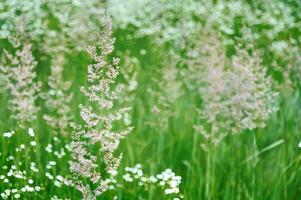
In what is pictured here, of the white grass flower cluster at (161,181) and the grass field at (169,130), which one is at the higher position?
the grass field at (169,130)

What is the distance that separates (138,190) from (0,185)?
3.28 feet

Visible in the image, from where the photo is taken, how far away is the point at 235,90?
5.14 m

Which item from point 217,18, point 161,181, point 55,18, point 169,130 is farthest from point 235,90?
point 55,18

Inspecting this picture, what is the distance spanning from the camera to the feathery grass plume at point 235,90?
15.7ft

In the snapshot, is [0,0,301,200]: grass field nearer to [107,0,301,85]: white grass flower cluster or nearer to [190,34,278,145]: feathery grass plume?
[190,34,278,145]: feathery grass plume

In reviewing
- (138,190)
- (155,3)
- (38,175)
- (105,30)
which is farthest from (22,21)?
(155,3)

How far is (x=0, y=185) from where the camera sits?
14.3 feet

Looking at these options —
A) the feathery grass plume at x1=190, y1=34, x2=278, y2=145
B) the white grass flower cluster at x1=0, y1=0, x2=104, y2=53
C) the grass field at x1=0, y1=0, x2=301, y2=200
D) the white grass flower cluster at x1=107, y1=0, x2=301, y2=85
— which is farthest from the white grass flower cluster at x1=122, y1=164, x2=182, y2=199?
the white grass flower cluster at x1=107, y1=0, x2=301, y2=85

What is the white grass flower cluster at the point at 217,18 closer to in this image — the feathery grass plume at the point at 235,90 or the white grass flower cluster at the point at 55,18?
the white grass flower cluster at the point at 55,18

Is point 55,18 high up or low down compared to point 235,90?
up

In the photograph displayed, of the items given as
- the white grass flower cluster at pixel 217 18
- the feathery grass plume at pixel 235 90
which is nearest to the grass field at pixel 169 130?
the feathery grass plume at pixel 235 90

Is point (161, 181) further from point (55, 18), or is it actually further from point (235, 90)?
point (55, 18)

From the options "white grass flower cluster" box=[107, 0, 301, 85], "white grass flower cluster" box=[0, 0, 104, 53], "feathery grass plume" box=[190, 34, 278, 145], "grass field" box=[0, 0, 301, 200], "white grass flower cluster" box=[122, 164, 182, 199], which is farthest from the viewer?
"white grass flower cluster" box=[107, 0, 301, 85]

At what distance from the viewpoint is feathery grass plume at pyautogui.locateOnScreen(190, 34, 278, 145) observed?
479 centimetres
